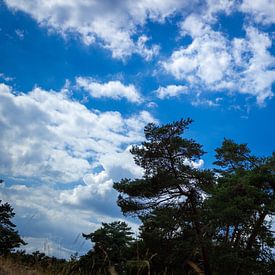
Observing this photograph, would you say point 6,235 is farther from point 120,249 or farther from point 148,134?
point 148,134

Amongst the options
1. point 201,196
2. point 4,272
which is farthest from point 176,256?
point 4,272

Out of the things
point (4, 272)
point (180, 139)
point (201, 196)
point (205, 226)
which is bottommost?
point (4, 272)

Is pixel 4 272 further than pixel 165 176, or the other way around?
pixel 165 176

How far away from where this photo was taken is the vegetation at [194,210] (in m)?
19.5

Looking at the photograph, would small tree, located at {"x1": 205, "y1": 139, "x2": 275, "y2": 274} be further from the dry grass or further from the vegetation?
the dry grass

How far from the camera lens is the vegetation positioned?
1947 centimetres

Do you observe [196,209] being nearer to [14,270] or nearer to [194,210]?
[194,210]

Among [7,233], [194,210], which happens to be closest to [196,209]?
[194,210]

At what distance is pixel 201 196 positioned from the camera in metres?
22.0

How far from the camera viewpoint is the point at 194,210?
70.0ft

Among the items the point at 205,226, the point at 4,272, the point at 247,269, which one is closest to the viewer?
the point at 4,272

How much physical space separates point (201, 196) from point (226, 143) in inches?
379

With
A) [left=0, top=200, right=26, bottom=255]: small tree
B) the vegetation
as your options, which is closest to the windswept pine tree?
the vegetation

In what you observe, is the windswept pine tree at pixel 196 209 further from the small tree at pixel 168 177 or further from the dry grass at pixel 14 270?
the dry grass at pixel 14 270
